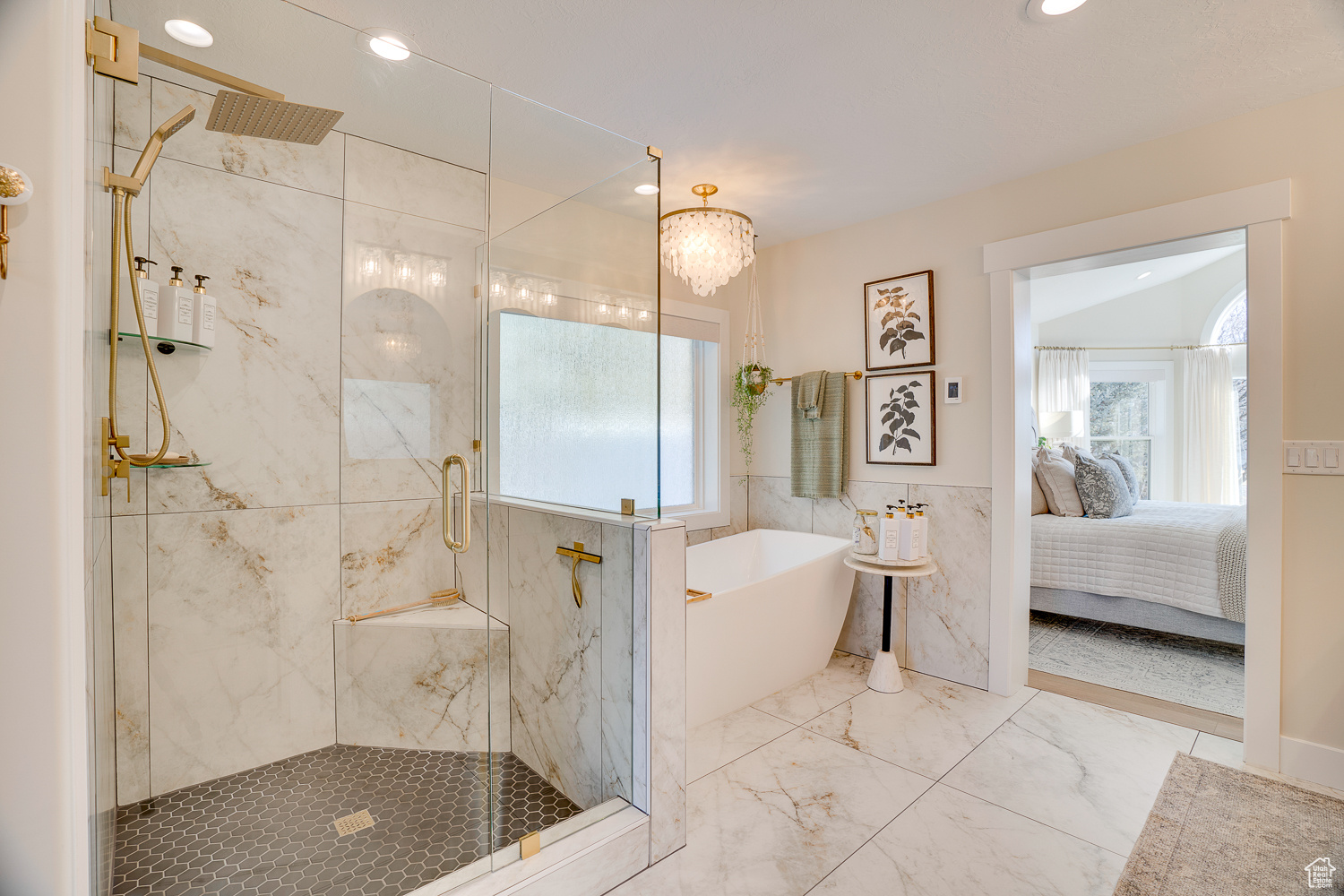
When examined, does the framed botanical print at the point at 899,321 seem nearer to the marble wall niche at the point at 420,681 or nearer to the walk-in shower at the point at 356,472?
the walk-in shower at the point at 356,472

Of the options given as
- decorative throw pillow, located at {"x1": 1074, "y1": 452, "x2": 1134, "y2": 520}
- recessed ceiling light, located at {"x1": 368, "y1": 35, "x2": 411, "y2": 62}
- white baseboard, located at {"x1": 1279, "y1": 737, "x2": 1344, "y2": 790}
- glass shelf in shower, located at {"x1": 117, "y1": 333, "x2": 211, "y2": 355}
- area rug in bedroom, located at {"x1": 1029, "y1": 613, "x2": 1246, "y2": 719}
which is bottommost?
area rug in bedroom, located at {"x1": 1029, "y1": 613, "x2": 1246, "y2": 719}

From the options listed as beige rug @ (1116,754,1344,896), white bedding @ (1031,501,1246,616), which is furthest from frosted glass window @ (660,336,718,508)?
beige rug @ (1116,754,1344,896)

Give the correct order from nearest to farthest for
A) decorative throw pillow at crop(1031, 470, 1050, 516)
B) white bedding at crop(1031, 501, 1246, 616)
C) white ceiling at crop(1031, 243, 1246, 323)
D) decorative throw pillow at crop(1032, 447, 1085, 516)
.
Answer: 1. white bedding at crop(1031, 501, 1246, 616)
2. decorative throw pillow at crop(1032, 447, 1085, 516)
3. decorative throw pillow at crop(1031, 470, 1050, 516)
4. white ceiling at crop(1031, 243, 1246, 323)

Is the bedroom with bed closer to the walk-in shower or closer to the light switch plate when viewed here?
the light switch plate

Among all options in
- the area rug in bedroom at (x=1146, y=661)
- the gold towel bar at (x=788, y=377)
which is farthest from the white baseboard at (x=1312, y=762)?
the gold towel bar at (x=788, y=377)

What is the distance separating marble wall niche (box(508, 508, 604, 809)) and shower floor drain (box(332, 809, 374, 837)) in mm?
426

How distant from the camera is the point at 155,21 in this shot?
3.90 feet

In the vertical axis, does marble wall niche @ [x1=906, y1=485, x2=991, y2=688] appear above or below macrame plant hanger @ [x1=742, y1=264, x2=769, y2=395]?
below

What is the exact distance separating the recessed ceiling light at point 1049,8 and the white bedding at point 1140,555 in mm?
3008

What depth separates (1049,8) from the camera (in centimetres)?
179

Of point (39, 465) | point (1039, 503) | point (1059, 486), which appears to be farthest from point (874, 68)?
point (1039, 503)

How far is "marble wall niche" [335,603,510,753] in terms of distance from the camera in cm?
165

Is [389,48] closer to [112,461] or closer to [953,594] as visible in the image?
[112,461]

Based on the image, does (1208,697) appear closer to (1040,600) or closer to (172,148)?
(1040,600)
